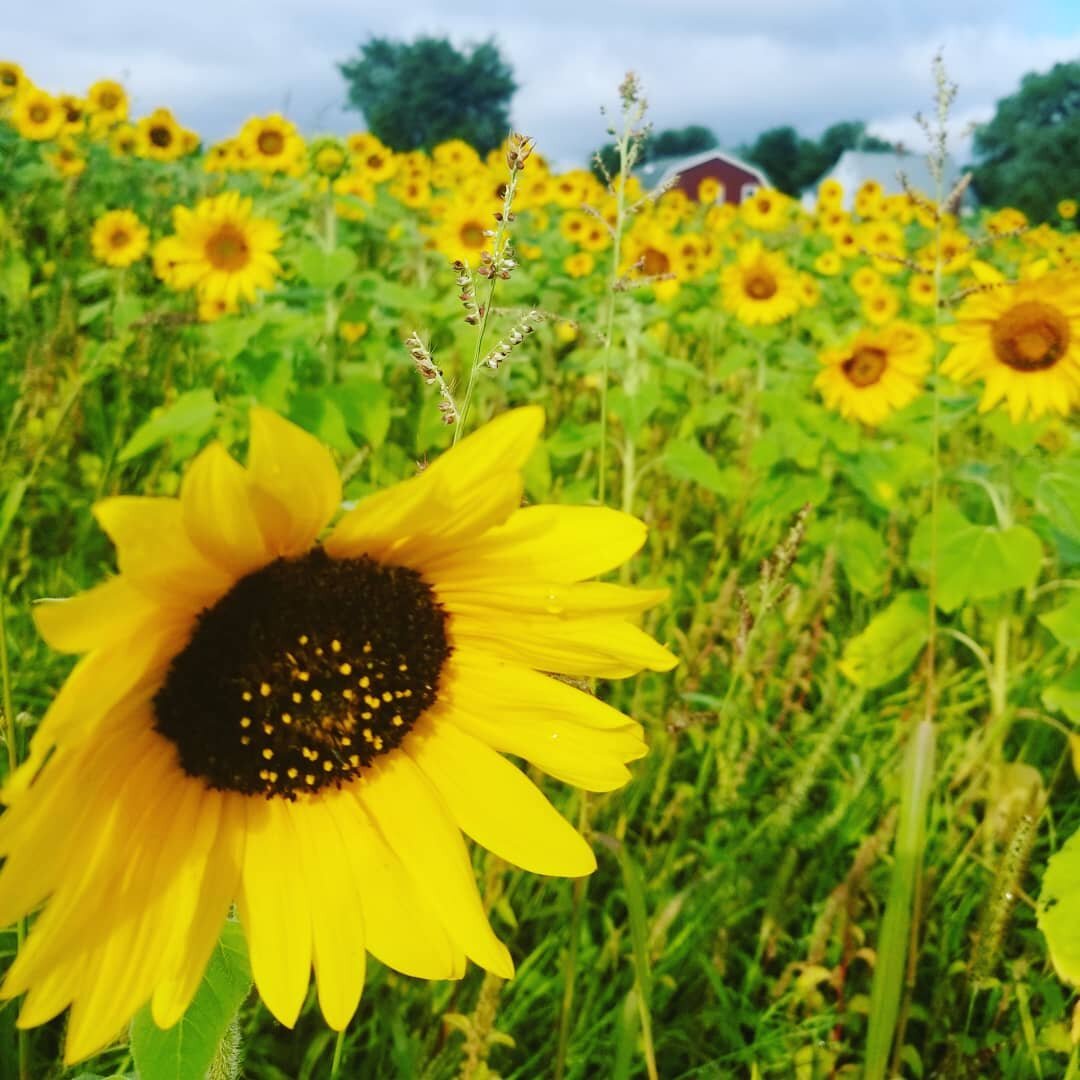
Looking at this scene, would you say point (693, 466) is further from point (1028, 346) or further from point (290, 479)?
point (290, 479)

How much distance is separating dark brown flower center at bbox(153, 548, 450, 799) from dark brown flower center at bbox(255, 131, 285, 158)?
5.60m

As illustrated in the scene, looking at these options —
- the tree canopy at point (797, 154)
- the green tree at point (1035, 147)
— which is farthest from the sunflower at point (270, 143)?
the tree canopy at point (797, 154)

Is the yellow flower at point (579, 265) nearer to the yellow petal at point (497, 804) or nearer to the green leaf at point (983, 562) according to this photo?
the green leaf at point (983, 562)

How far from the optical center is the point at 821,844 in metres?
1.80

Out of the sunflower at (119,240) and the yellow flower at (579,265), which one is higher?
the yellow flower at (579,265)

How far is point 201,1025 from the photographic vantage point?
0.81 m

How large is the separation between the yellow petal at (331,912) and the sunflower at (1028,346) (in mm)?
2021

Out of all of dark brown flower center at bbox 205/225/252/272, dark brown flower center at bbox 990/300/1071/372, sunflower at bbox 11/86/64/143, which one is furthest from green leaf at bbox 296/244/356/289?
sunflower at bbox 11/86/64/143

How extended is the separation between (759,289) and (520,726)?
14.5 feet

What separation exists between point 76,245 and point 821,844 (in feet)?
18.8

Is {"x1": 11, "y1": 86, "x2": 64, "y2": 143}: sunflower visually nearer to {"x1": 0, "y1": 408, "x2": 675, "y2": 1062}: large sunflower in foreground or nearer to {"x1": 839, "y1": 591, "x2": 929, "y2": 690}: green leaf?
{"x1": 839, "y1": 591, "x2": 929, "y2": 690}: green leaf

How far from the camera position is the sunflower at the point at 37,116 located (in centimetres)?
688

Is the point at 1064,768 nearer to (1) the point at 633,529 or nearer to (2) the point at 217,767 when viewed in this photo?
(1) the point at 633,529

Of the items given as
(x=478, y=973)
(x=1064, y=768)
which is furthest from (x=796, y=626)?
(x=478, y=973)
